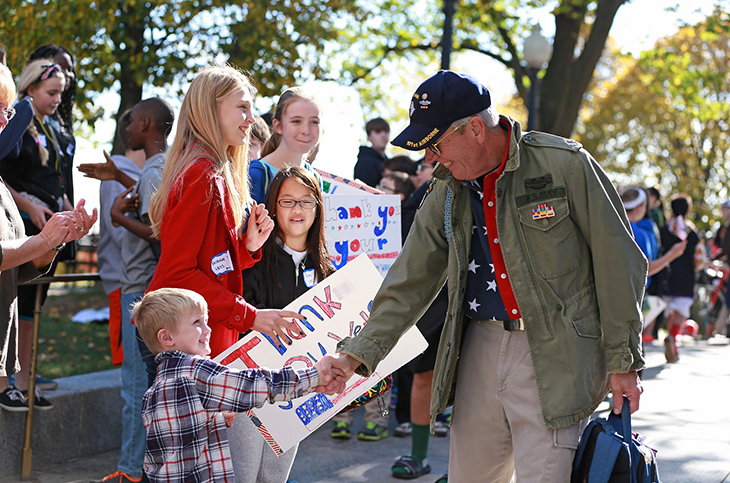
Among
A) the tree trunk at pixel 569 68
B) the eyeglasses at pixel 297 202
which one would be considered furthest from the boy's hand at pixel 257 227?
the tree trunk at pixel 569 68

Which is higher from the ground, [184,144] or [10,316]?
[184,144]

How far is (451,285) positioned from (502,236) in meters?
0.28

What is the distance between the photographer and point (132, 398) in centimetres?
434

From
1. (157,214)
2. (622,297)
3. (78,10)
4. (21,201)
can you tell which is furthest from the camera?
(78,10)

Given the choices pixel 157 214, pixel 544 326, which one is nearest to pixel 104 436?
pixel 157 214

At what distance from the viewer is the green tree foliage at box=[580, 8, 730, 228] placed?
27406 millimetres

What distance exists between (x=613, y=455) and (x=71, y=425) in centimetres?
355

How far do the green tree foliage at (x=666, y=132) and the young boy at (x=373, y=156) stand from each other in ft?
68.7

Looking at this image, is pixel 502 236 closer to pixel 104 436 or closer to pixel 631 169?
pixel 104 436

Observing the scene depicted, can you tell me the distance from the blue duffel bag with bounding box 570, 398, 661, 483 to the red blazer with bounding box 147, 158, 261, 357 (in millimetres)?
1395

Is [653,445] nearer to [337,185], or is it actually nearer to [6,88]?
[337,185]

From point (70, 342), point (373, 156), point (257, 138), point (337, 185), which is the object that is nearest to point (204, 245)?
point (337, 185)

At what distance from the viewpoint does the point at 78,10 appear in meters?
9.33

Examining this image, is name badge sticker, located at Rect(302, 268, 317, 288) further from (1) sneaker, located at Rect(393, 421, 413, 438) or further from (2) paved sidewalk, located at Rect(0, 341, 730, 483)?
(1) sneaker, located at Rect(393, 421, 413, 438)
